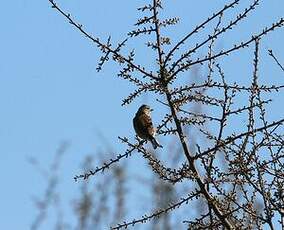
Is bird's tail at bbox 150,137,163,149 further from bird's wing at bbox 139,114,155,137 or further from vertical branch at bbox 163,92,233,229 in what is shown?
vertical branch at bbox 163,92,233,229

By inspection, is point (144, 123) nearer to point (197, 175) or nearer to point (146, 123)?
point (146, 123)

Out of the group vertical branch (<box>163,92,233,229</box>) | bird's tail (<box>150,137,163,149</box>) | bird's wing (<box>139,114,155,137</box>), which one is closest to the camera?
vertical branch (<box>163,92,233,229</box>)

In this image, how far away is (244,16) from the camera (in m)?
4.22

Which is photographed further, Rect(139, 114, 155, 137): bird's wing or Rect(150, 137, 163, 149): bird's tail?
Rect(139, 114, 155, 137): bird's wing

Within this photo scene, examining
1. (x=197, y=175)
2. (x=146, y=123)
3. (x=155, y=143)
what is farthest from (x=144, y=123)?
(x=197, y=175)

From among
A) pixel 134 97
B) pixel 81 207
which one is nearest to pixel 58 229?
pixel 81 207

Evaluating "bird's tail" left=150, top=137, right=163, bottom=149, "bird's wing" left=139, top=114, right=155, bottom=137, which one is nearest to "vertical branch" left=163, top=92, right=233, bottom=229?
"bird's tail" left=150, top=137, right=163, bottom=149

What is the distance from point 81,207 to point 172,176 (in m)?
7.14

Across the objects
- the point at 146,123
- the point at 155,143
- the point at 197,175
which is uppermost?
the point at 146,123

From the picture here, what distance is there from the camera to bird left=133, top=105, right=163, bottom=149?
6.78 meters

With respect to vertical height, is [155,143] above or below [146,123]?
below

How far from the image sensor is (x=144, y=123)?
24.5 feet

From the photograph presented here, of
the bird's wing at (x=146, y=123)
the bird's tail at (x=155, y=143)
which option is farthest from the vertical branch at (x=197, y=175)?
the bird's wing at (x=146, y=123)

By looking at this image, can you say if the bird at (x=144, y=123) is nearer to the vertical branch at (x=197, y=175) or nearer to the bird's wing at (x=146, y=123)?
the bird's wing at (x=146, y=123)
